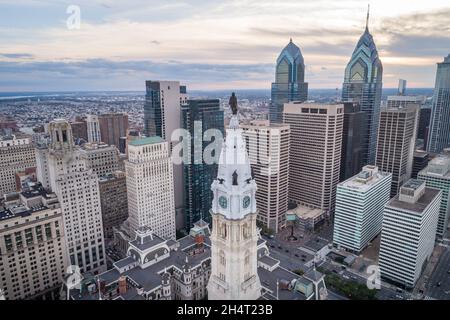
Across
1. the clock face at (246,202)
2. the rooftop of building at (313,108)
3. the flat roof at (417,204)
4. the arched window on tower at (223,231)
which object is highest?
the rooftop of building at (313,108)

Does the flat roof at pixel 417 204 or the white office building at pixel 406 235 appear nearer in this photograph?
the white office building at pixel 406 235

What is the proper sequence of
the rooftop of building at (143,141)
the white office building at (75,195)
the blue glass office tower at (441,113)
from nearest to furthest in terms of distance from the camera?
the white office building at (75,195) < the rooftop of building at (143,141) < the blue glass office tower at (441,113)

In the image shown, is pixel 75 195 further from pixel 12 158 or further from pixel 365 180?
pixel 365 180

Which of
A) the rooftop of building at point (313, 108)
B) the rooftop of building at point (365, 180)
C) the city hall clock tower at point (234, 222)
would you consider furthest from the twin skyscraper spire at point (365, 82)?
the city hall clock tower at point (234, 222)

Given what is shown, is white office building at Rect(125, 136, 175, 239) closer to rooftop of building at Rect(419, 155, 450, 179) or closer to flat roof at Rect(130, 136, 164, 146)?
flat roof at Rect(130, 136, 164, 146)

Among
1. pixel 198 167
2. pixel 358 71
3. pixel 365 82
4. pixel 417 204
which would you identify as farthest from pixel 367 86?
pixel 198 167

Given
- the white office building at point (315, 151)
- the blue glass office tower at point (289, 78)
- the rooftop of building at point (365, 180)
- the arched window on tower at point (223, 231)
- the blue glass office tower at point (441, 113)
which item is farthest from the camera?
the blue glass office tower at point (289, 78)

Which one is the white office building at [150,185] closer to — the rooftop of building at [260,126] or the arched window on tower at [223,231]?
the rooftop of building at [260,126]

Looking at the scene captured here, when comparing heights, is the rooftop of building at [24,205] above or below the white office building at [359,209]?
above

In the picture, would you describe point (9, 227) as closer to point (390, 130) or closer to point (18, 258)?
point (18, 258)

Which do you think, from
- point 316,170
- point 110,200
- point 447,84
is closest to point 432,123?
point 447,84
